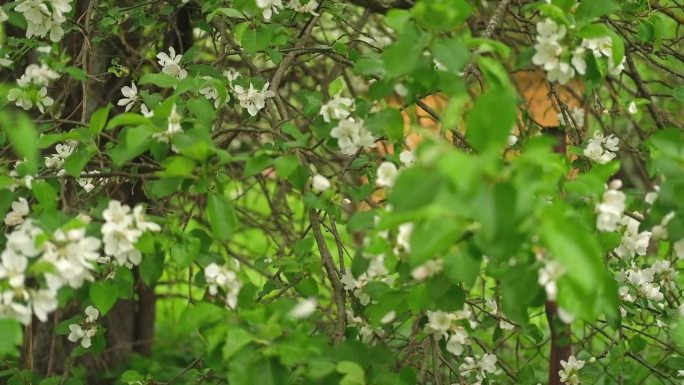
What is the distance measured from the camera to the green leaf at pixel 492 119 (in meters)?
1.36

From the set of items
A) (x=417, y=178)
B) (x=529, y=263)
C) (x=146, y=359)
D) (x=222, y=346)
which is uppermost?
(x=417, y=178)

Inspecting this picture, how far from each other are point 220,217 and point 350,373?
0.40 meters

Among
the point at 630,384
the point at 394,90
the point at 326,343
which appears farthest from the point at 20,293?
the point at 630,384

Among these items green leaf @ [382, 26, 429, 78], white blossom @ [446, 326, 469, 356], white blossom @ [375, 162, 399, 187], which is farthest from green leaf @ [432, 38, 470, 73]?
white blossom @ [446, 326, 469, 356]

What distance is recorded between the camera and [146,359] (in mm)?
4469

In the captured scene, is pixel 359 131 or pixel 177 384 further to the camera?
pixel 177 384

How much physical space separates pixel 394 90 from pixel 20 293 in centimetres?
83

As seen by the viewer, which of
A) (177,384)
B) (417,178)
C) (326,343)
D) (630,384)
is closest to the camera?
(417,178)

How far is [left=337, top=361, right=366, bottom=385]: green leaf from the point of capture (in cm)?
173

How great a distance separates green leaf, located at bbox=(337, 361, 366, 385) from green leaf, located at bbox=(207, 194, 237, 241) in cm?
34

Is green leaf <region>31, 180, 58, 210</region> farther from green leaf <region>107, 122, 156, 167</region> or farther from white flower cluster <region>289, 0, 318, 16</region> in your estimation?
white flower cluster <region>289, 0, 318, 16</region>

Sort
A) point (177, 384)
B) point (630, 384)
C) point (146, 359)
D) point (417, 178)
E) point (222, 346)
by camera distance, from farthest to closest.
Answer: point (146, 359) → point (177, 384) → point (630, 384) → point (222, 346) → point (417, 178)

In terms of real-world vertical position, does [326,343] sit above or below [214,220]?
below

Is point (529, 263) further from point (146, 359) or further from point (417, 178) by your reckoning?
point (146, 359)
